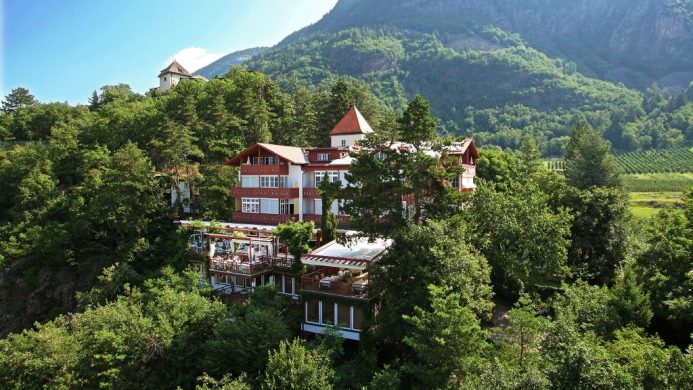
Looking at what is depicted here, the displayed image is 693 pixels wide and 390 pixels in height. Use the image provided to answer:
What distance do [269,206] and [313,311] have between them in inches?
650

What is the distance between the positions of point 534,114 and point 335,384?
547 ft

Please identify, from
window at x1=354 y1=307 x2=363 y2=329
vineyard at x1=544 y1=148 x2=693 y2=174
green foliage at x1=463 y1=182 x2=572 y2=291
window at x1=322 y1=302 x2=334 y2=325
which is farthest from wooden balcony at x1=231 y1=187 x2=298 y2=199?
vineyard at x1=544 y1=148 x2=693 y2=174

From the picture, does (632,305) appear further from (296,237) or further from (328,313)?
(296,237)

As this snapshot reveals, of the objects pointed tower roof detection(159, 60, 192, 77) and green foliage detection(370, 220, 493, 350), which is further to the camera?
pointed tower roof detection(159, 60, 192, 77)

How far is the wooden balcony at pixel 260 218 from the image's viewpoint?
40.3 meters

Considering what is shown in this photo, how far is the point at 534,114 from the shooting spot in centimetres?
16838

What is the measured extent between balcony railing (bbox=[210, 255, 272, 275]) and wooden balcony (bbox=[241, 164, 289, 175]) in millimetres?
10618

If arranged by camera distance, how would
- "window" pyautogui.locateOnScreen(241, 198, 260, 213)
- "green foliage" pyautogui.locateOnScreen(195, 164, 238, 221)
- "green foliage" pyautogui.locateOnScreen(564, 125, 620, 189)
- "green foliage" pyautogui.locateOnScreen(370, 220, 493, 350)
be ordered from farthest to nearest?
1. "green foliage" pyautogui.locateOnScreen(195, 164, 238, 221)
2. "window" pyautogui.locateOnScreen(241, 198, 260, 213)
3. "green foliage" pyautogui.locateOnScreen(564, 125, 620, 189)
4. "green foliage" pyautogui.locateOnScreen(370, 220, 493, 350)

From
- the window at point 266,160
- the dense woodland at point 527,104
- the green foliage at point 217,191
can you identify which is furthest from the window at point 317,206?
the dense woodland at point 527,104

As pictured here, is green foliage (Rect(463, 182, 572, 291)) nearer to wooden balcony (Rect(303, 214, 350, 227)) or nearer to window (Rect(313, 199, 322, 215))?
wooden balcony (Rect(303, 214, 350, 227))

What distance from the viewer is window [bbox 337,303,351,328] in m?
25.8

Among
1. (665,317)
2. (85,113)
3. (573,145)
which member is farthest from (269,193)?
(85,113)

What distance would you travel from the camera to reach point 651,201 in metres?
65.6

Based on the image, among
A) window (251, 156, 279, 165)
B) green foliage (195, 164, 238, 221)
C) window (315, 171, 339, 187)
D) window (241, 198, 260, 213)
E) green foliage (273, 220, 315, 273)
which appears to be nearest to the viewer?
green foliage (273, 220, 315, 273)
